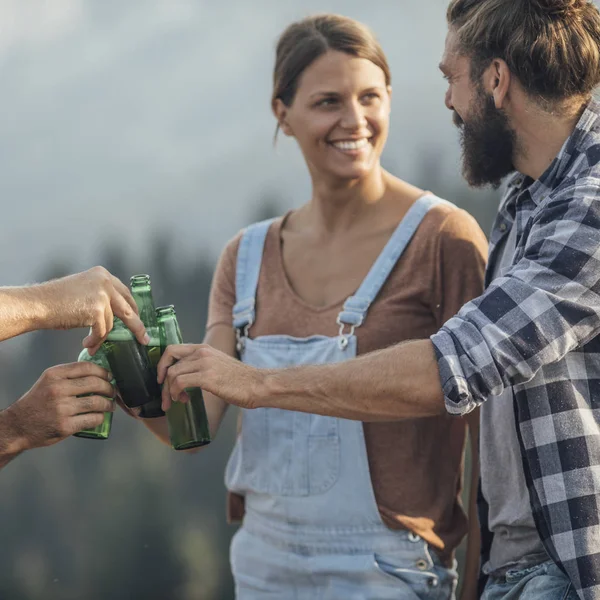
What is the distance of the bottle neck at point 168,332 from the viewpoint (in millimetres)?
2191

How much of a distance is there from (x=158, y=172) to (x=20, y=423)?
1458 millimetres

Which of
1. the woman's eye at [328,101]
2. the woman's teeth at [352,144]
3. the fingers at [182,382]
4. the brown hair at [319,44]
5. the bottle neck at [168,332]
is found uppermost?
the brown hair at [319,44]

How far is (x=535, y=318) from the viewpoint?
5.59 feet

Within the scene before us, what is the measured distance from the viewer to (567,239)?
172 centimetres

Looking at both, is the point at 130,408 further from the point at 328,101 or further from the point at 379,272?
the point at 328,101

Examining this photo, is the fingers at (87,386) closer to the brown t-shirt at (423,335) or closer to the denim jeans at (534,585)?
the brown t-shirt at (423,335)

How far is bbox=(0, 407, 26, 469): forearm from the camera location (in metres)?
2.16

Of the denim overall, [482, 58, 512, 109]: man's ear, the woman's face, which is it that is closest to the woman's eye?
the woman's face

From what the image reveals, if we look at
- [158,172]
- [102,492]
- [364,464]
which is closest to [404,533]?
[364,464]

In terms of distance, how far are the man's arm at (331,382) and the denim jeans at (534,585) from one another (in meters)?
0.35

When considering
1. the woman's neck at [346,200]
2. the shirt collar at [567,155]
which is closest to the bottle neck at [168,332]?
the woman's neck at [346,200]

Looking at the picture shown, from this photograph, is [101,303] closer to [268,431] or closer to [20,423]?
[20,423]

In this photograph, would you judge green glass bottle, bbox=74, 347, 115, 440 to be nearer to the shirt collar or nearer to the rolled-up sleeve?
the rolled-up sleeve

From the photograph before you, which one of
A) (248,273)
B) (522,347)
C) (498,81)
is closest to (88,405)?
(248,273)
